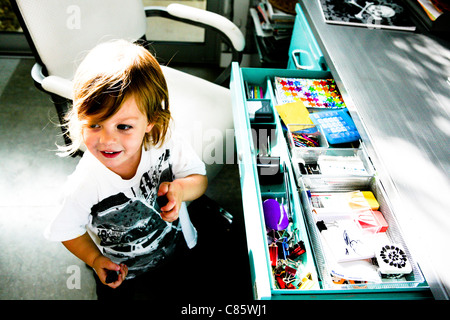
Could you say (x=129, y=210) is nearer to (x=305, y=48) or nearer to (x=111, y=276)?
(x=111, y=276)

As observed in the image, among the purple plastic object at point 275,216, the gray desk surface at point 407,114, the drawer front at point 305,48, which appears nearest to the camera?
the gray desk surface at point 407,114

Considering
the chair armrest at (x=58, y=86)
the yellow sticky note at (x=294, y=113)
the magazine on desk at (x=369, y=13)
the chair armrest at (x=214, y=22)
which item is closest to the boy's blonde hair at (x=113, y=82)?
the chair armrest at (x=58, y=86)

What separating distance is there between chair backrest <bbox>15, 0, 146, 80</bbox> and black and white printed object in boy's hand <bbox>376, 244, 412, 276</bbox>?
114 centimetres

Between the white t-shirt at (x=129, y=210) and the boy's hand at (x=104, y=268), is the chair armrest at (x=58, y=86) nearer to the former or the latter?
the white t-shirt at (x=129, y=210)

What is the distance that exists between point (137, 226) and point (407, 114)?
0.79 metres

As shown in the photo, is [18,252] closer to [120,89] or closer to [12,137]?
[12,137]

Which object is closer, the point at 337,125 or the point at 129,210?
the point at 129,210

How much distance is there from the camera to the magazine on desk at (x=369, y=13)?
115cm

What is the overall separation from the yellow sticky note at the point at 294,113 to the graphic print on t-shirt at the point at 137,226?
0.43 metres

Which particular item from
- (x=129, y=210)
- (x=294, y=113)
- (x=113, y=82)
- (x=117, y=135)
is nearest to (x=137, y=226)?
(x=129, y=210)

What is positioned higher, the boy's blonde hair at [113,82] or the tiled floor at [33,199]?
the boy's blonde hair at [113,82]

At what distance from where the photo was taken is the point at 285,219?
98cm

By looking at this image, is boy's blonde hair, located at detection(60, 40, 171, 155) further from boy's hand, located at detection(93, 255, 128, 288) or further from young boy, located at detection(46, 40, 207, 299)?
boy's hand, located at detection(93, 255, 128, 288)
